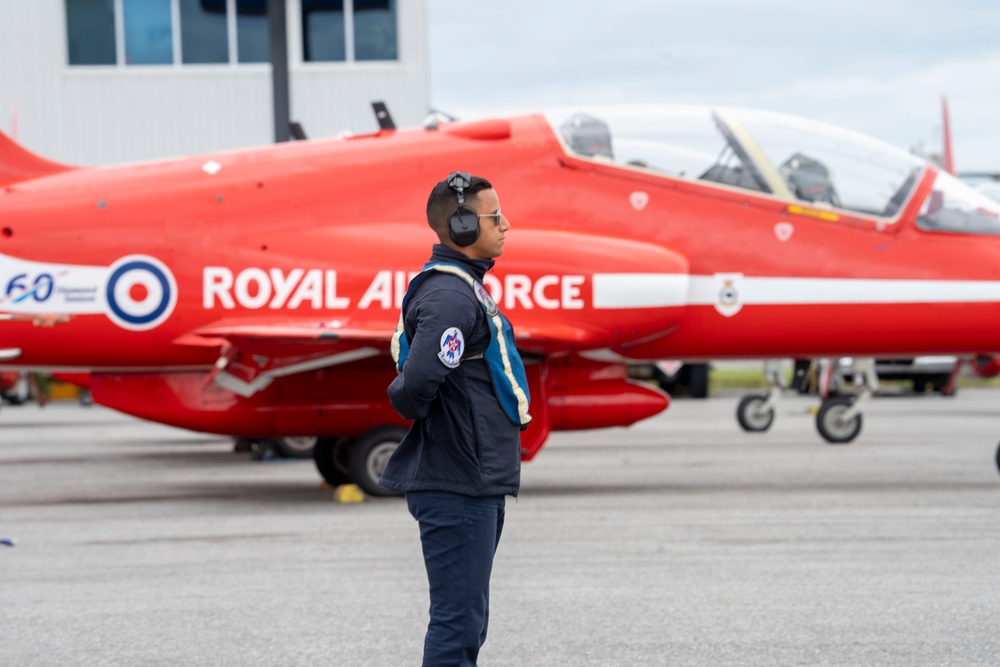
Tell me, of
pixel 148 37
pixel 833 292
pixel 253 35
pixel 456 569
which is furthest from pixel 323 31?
pixel 456 569

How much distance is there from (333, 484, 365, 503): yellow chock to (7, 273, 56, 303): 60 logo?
8.56 ft

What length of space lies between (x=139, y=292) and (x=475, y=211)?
6.55 metres

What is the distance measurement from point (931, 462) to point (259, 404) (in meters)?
6.49

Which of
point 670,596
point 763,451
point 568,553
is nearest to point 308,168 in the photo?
point 568,553

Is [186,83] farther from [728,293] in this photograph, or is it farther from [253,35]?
[728,293]

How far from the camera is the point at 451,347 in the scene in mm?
3814

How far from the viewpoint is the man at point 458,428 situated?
3863mm

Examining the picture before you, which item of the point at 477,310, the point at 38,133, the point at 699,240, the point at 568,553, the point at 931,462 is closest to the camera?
the point at 477,310

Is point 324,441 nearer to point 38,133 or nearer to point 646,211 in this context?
point 646,211

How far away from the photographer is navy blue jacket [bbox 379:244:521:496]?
12.6 ft

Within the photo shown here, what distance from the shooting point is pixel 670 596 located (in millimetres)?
6246

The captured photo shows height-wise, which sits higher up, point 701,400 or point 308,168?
point 308,168

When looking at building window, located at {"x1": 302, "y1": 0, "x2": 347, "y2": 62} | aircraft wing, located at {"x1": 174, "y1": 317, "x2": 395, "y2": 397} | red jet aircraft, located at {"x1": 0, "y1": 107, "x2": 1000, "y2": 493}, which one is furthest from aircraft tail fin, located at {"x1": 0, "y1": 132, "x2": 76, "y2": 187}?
building window, located at {"x1": 302, "y1": 0, "x2": 347, "y2": 62}

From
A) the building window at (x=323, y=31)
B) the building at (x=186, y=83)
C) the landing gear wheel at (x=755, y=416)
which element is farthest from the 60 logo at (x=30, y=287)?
the building window at (x=323, y=31)
